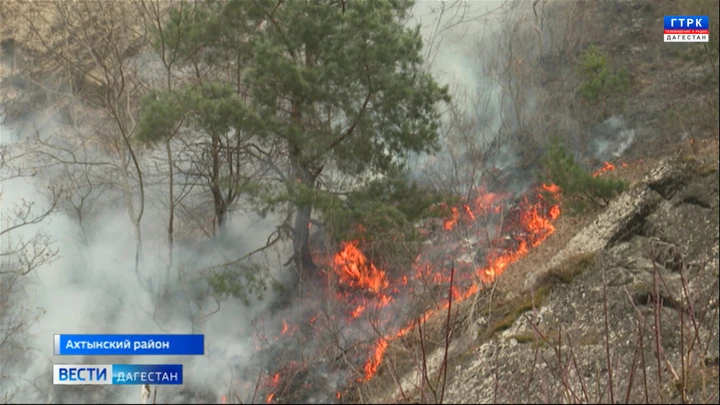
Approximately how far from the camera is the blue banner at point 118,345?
959 centimetres

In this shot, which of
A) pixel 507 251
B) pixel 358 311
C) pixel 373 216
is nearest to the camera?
pixel 373 216

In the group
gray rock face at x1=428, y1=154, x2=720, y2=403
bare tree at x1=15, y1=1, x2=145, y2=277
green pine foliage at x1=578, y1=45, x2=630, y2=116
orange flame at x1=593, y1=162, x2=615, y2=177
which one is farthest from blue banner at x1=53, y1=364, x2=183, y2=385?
green pine foliage at x1=578, y1=45, x2=630, y2=116

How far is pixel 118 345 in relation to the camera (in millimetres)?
10359

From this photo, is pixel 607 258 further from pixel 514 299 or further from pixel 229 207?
→ pixel 229 207

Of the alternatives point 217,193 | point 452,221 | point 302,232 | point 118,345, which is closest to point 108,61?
point 217,193

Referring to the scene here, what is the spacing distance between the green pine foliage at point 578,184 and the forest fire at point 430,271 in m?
0.92

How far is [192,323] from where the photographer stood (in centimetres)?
1465

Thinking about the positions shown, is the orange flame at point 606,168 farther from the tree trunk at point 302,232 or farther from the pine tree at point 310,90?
the tree trunk at point 302,232

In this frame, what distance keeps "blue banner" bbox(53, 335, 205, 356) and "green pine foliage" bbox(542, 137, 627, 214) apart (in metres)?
5.80

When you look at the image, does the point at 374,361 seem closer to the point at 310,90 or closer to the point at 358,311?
the point at 358,311

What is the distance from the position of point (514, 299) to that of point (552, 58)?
10575 millimetres

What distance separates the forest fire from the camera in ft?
42.9

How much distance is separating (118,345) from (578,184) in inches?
253

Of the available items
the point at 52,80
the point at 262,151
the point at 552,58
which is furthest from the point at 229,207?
the point at 552,58
